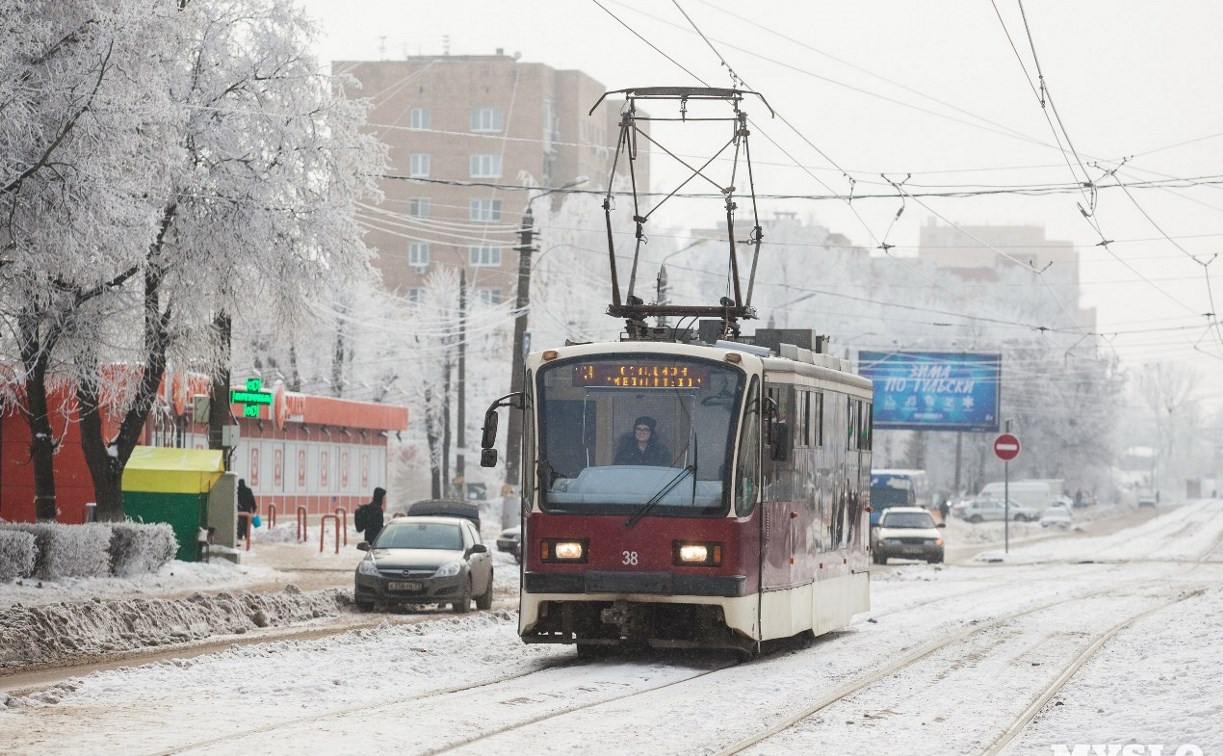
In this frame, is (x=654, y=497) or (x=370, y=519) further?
(x=370, y=519)

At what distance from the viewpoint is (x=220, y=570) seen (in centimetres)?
3180

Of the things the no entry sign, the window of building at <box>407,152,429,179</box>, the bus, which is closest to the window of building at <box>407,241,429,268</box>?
the window of building at <box>407,152,429,179</box>

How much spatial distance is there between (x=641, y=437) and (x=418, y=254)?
99.3 meters

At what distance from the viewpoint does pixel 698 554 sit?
52.5ft

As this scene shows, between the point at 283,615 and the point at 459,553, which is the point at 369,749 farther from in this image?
the point at 459,553

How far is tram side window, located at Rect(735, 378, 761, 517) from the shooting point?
16.2m

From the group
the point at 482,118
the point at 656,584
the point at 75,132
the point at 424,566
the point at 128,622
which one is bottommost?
the point at 128,622

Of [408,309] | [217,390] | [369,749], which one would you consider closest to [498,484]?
[408,309]

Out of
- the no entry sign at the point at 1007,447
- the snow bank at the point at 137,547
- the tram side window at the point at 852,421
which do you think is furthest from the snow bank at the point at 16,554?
the no entry sign at the point at 1007,447

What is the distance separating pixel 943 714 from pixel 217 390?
918 inches

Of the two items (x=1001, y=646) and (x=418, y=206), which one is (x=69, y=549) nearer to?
(x=1001, y=646)

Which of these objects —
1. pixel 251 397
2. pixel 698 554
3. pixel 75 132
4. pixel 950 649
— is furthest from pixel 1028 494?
pixel 698 554

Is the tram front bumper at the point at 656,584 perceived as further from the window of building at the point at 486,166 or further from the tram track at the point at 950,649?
the window of building at the point at 486,166

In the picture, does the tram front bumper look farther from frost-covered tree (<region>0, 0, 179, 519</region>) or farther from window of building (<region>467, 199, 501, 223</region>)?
window of building (<region>467, 199, 501, 223</region>)
